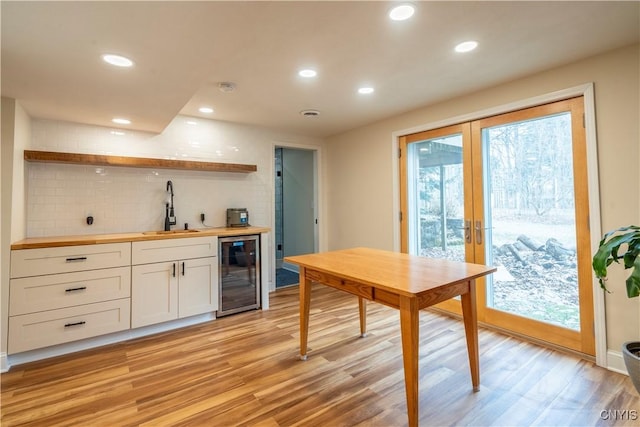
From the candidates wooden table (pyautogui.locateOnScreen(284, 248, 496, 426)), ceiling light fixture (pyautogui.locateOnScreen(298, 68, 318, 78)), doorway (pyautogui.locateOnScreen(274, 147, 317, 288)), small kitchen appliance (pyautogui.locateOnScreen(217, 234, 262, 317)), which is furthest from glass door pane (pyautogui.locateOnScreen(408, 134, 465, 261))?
small kitchen appliance (pyautogui.locateOnScreen(217, 234, 262, 317))

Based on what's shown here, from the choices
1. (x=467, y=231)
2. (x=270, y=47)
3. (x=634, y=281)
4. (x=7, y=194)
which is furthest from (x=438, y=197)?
(x=7, y=194)

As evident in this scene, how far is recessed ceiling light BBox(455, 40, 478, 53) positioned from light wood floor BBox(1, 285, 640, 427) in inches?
91.5

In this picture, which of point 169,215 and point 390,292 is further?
point 169,215

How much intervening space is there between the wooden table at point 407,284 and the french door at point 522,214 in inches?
42.0

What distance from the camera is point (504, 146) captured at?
9.38 feet

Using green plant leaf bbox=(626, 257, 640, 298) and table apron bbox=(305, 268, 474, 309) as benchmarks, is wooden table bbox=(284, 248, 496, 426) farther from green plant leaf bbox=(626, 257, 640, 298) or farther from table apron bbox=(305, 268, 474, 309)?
green plant leaf bbox=(626, 257, 640, 298)

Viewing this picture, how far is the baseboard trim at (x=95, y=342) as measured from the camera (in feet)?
7.73

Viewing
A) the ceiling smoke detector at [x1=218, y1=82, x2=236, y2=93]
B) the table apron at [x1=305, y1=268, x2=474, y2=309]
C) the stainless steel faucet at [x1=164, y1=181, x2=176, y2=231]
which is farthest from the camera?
the stainless steel faucet at [x1=164, y1=181, x2=176, y2=231]

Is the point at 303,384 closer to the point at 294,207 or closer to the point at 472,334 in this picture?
the point at 472,334

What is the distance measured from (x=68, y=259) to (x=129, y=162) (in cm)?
113

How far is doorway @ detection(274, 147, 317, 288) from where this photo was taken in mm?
5090

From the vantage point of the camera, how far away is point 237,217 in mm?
3840

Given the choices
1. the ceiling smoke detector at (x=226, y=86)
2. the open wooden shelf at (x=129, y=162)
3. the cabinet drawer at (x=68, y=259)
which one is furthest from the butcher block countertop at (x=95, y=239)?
the ceiling smoke detector at (x=226, y=86)

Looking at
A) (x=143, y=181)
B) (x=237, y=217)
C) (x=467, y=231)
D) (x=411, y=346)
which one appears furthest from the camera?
(x=237, y=217)
